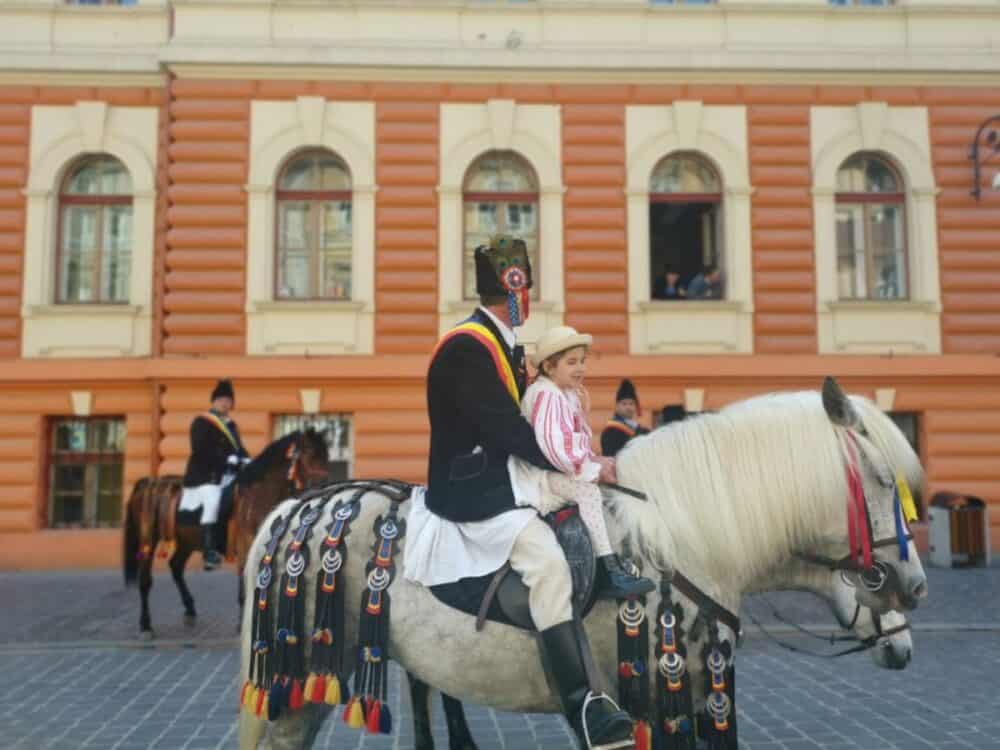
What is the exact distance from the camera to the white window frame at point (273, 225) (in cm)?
1303

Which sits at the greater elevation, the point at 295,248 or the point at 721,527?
the point at 295,248

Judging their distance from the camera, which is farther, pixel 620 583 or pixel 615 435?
pixel 615 435

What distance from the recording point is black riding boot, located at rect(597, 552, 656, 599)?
2953 mm

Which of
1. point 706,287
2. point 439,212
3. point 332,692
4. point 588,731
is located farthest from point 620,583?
point 706,287

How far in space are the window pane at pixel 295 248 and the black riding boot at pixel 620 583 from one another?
441 inches

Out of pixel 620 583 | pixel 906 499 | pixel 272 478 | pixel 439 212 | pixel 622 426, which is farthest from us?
pixel 439 212

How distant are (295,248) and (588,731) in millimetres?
11896

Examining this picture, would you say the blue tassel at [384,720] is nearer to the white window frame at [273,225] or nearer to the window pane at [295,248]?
the white window frame at [273,225]

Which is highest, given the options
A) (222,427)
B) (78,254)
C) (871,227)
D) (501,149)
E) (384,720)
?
(501,149)

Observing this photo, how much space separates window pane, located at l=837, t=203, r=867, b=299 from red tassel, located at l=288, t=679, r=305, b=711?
12.7 meters

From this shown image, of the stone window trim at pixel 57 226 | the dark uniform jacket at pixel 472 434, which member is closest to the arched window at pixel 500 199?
the stone window trim at pixel 57 226

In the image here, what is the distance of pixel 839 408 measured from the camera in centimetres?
318

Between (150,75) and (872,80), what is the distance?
12292 millimetres

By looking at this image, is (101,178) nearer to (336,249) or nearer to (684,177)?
(336,249)
